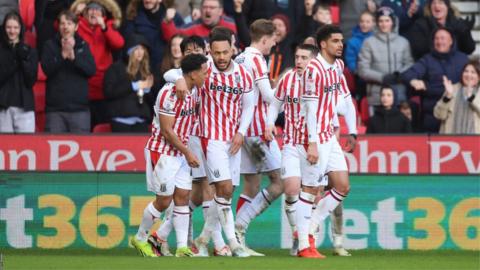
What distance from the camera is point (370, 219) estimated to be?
15.7 metres

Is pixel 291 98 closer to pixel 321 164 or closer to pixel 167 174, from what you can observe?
pixel 321 164

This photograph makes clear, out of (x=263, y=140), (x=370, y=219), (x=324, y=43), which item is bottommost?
(x=370, y=219)

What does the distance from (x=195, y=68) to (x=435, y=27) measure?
271 inches

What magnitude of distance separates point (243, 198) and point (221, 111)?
1.34 metres

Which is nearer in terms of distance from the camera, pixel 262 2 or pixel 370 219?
pixel 370 219

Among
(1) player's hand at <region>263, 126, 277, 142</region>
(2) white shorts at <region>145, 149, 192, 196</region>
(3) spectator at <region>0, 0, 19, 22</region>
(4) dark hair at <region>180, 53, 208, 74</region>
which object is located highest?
(3) spectator at <region>0, 0, 19, 22</region>

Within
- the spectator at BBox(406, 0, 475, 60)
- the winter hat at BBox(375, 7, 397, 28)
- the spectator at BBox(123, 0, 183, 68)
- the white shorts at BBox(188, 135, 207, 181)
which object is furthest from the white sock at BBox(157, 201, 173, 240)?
the spectator at BBox(406, 0, 475, 60)

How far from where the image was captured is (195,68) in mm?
13312

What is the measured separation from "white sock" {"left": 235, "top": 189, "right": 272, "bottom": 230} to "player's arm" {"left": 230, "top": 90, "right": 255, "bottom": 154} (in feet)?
3.17

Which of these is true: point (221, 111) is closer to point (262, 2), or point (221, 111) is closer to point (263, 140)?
point (263, 140)

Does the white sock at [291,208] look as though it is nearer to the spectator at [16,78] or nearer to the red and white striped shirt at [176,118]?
the red and white striped shirt at [176,118]

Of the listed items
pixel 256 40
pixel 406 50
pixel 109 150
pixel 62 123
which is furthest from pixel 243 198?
pixel 406 50

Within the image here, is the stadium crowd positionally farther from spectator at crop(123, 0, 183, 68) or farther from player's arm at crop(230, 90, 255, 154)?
player's arm at crop(230, 90, 255, 154)

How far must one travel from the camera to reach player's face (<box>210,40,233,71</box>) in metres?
13.5
